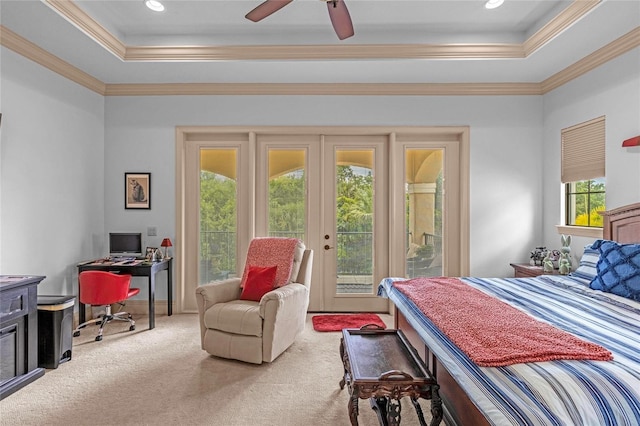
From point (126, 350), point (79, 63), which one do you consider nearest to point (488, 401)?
point (126, 350)

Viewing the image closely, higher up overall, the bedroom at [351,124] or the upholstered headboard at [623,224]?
the bedroom at [351,124]

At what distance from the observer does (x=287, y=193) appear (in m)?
4.65

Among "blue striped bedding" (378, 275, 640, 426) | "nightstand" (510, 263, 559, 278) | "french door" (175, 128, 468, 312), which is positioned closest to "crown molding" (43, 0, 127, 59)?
"french door" (175, 128, 468, 312)

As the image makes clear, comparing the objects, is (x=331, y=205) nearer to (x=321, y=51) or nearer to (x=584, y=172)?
(x=321, y=51)

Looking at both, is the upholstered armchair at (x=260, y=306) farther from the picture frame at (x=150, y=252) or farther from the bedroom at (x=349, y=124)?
the bedroom at (x=349, y=124)

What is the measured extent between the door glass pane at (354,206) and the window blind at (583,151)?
7.05 feet

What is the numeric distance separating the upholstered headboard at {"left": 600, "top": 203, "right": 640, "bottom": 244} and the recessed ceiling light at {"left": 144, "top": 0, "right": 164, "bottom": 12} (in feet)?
14.4

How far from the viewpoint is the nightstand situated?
384 cm

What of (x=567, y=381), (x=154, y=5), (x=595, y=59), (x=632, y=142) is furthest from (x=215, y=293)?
(x=595, y=59)

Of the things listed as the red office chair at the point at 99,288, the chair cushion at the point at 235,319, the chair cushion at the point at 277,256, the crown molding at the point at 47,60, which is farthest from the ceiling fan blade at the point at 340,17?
the red office chair at the point at 99,288

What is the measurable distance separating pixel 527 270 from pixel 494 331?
2648mm

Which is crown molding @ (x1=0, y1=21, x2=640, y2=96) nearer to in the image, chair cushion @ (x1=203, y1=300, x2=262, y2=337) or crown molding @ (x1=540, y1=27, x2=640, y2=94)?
crown molding @ (x1=540, y1=27, x2=640, y2=94)

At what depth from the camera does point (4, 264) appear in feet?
10.6

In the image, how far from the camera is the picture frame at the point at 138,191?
14.9 ft
